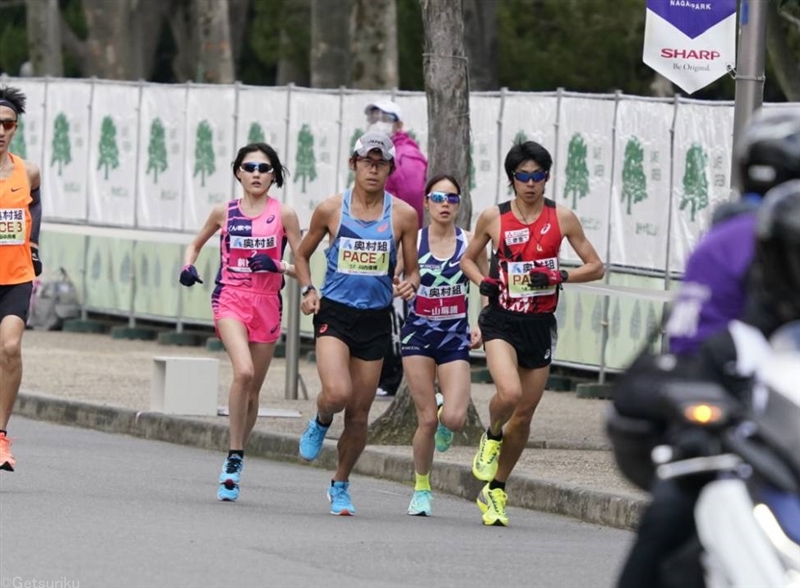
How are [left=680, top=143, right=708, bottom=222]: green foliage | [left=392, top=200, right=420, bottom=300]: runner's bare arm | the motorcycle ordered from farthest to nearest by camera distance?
[left=680, top=143, right=708, bottom=222]: green foliage, [left=392, top=200, right=420, bottom=300]: runner's bare arm, the motorcycle

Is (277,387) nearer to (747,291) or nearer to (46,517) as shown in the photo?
(46,517)

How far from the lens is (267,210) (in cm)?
1270

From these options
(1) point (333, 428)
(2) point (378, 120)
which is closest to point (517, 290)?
(1) point (333, 428)

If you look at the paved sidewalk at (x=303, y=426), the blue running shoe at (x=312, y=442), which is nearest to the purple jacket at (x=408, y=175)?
the paved sidewalk at (x=303, y=426)

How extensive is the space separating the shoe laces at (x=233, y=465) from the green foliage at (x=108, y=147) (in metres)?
14.2

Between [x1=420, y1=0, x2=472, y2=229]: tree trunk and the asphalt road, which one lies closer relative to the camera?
the asphalt road

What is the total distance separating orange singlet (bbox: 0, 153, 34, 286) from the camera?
1257 centimetres

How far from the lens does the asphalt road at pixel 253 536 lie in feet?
30.5

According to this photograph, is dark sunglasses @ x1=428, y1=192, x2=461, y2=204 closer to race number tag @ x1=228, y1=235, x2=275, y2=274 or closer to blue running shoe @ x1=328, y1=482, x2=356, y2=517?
race number tag @ x1=228, y1=235, x2=275, y2=274

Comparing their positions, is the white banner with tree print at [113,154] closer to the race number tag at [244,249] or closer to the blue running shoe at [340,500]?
the race number tag at [244,249]

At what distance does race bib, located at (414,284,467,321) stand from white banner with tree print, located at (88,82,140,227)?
1396 cm

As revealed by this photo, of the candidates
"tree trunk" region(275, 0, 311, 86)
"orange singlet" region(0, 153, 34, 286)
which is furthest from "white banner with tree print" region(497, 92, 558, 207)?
"tree trunk" region(275, 0, 311, 86)

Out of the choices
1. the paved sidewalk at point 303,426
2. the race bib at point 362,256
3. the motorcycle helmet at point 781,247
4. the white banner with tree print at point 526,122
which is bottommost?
the paved sidewalk at point 303,426

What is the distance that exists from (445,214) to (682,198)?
21.2 feet
